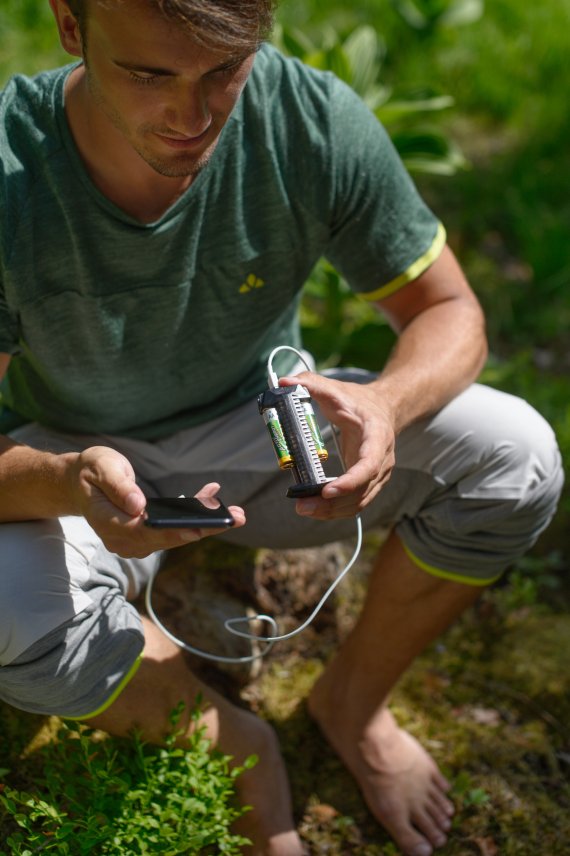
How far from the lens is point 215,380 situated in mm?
2189

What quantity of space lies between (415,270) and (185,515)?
858 millimetres

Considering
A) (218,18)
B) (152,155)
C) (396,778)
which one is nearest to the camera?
(218,18)

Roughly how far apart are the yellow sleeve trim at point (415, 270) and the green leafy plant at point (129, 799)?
101cm

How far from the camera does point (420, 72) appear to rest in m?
4.57

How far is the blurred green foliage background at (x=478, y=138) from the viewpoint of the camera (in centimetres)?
331

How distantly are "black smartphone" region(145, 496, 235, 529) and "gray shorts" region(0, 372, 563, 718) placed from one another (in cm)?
30

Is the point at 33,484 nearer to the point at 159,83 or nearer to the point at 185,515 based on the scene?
the point at 185,515

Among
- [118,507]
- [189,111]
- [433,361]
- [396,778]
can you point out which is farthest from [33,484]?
Answer: [396,778]

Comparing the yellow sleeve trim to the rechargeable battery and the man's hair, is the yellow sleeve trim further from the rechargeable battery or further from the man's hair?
the man's hair

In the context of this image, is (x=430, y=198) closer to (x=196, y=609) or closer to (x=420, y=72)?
(x=420, y=72)

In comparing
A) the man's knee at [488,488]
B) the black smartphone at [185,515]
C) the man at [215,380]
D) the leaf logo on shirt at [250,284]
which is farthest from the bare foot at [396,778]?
the leaf logo on shirt at [250,284]

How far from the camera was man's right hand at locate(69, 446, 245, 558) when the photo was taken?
1590 millimetres

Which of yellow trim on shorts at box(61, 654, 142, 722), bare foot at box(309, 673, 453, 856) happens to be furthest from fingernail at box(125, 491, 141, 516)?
bare foot at box(309, 673, 453, 856)

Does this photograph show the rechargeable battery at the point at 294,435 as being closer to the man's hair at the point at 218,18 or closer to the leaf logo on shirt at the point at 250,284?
the leaf logo on shirt at the point at 250,284
